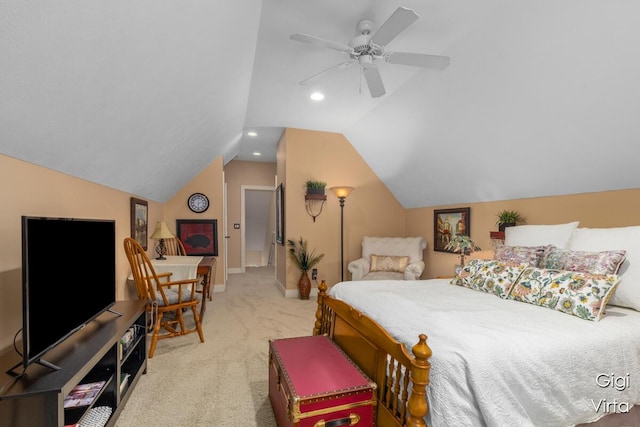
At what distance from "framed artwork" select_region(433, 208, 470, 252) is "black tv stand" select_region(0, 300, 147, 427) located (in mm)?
3891

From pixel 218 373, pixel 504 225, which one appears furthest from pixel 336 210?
pixel 218 373

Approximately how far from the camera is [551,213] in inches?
123

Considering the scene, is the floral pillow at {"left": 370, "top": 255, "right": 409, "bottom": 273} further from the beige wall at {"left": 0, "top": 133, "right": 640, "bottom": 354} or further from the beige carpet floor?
the beige carpet floor

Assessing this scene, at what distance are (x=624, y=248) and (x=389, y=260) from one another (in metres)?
2.74

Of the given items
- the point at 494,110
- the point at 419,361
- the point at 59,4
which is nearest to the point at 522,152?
the point at 494,110

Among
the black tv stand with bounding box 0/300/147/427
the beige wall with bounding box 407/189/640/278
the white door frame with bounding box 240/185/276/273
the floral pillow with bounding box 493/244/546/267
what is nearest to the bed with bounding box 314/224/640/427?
the floral pillow with bounding box 493/244/546/267

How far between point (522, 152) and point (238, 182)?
571cm

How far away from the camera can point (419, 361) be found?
50.9 inches

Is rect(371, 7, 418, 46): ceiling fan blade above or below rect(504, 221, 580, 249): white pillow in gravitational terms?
above

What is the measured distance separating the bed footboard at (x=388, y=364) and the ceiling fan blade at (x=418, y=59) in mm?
1876

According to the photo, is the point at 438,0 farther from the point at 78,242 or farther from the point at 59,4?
the point at 78,242

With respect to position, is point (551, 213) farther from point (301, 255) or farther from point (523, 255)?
point (301, 255)

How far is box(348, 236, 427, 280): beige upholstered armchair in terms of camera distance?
4.38m

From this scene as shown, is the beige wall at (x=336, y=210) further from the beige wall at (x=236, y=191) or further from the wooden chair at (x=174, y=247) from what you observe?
the beige wall at (x=236, y=191)
